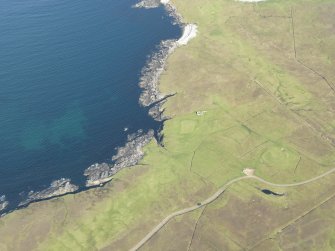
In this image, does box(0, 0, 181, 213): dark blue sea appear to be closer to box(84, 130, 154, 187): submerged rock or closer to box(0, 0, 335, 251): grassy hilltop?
box(84, 130, 154, 187): submerged rock

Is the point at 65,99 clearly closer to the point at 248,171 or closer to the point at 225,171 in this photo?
the point at 225,171

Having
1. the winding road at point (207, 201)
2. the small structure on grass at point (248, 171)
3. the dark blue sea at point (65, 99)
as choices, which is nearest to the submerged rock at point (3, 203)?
the dark blue sea at point (65, 99)

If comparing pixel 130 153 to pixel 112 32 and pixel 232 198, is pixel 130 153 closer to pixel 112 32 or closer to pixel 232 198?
pixel 232 198

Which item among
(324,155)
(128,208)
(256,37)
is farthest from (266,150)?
(256,37)

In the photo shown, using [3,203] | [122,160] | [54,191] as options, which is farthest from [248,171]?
[3,203]

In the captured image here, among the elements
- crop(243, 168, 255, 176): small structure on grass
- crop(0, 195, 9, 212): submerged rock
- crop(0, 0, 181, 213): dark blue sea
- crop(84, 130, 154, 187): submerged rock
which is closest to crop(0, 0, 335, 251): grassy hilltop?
crop(243, 168, 255, 176): small structure on grass

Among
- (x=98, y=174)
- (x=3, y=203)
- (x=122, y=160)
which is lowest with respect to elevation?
(x=3, y=203)

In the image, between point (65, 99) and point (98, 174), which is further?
point (65, 99)
